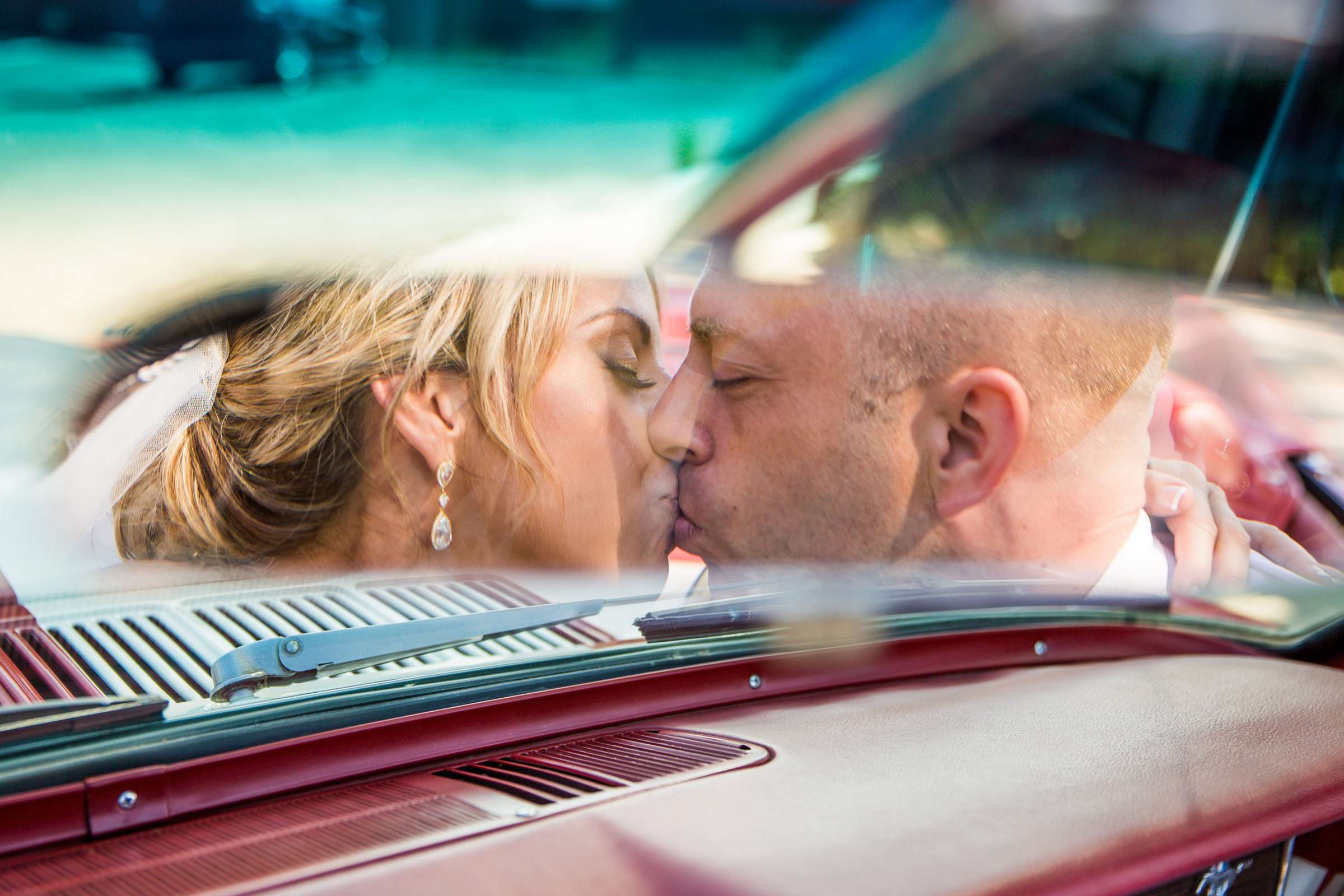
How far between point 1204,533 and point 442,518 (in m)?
1.47

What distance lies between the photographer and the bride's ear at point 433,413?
5.30 feet

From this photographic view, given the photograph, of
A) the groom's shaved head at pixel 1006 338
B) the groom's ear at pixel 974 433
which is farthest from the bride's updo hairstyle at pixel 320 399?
the groom's ear at pixel 974 433

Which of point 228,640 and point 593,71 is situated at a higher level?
point 593,71

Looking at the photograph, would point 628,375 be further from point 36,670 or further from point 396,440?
point 36,670

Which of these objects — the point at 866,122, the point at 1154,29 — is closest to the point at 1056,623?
the point at 866,122

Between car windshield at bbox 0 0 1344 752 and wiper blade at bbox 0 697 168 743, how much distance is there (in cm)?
3

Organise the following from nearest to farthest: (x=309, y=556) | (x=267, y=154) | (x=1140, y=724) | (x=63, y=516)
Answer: (x=267, y=154) < (x=63, y=516) < (x=309, y=556) < (x=1140, y=724)

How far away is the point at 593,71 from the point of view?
141 centimetres

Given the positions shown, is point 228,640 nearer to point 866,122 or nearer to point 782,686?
point 782,686

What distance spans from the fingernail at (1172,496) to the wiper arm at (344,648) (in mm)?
1205

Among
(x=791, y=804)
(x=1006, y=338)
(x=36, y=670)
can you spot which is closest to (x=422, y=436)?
(x=36, y=670)

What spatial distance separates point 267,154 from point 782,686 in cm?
115

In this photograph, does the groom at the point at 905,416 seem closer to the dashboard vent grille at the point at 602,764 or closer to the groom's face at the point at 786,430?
the groom's face at the point at 786,430

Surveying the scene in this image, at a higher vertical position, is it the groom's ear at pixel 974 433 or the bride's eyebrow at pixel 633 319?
the bride's eyebrow at pixel 633 319
